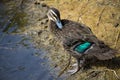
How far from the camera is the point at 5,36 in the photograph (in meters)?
7.86

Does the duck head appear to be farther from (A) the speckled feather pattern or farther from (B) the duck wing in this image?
(B) the duck wing

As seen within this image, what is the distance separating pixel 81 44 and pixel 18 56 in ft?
4.86

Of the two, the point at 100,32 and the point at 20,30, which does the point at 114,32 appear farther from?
the point at 20,30

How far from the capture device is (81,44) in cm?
644

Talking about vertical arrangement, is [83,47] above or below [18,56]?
above

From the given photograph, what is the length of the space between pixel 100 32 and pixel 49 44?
112 centimetres

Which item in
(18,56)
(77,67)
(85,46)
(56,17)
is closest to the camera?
(85,46)

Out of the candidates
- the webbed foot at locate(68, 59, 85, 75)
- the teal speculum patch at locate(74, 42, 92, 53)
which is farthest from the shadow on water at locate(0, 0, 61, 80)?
the teal speculum patch at locate(74, 42, 92, 53)

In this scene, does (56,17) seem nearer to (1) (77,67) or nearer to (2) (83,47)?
(2) (83,47)

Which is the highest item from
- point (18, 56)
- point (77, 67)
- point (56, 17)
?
point (56, 17)

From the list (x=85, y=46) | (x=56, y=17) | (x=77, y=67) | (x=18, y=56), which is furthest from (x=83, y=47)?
(x=18, y=56)

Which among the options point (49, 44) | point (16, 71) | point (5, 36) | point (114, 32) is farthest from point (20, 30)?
point (114, 32)

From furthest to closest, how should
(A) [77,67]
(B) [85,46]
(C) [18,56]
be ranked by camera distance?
1. (C) [18,56]
2. (A) [77,67]
3. (B) [85,46]

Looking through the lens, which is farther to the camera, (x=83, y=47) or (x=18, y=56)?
(x=18, y=56)
